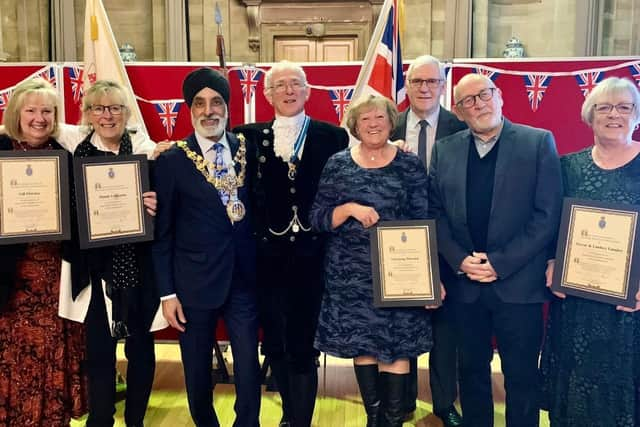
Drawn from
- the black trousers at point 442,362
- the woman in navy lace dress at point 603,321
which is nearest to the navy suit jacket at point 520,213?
the woman in navy lace dress at point 603,321

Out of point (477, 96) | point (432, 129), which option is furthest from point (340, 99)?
point (477, 96)

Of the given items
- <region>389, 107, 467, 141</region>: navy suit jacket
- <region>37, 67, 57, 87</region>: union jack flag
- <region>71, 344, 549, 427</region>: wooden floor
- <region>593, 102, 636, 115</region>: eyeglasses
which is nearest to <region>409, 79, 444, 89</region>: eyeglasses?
<region>389, 107, 467, 141</region>: navy suit jacket

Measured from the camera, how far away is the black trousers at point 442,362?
2331 millimetres

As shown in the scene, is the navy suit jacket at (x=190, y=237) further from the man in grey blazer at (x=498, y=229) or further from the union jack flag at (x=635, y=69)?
the union jack flag at (x=635, y=69)

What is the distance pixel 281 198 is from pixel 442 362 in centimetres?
106

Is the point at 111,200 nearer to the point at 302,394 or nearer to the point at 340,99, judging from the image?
the point at 302,394

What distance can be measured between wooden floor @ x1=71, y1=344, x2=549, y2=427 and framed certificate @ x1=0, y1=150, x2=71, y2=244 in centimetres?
123

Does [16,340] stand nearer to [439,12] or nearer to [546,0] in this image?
[439,12]

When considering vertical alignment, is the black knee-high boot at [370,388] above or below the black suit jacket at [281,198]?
below

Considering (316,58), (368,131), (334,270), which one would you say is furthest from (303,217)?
(316,58)

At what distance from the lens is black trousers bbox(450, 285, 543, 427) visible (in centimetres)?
207

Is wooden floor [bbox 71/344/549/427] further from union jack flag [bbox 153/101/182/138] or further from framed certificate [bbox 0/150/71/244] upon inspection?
union jack flag [bbox 153/101/182/138]

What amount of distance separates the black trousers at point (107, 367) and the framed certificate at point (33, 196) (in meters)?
0.29

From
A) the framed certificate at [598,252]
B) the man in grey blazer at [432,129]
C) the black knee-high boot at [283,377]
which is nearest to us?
the framed certificate at [598,252]
